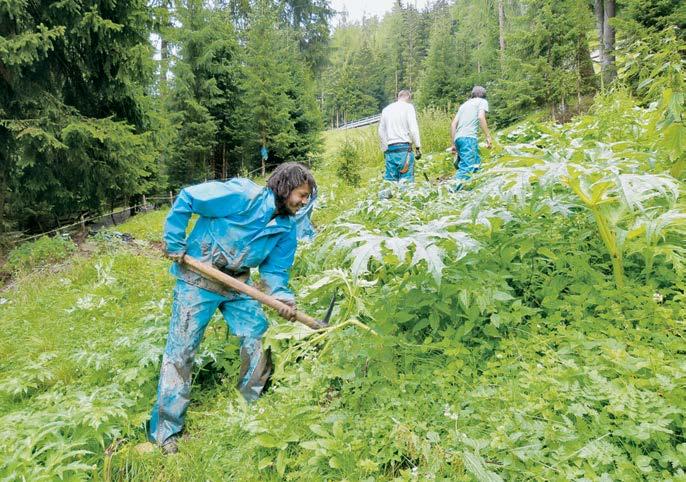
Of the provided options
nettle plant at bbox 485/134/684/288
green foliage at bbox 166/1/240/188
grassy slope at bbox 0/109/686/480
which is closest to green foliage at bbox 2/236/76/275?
grassy slope at bbox 0/109/686/480

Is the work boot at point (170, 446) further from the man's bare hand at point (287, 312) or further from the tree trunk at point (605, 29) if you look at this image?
the tree trunk at point (605, 29)

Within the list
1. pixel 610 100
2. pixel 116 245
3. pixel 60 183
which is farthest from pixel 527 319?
pixel 60 183

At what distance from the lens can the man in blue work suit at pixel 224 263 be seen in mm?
2871

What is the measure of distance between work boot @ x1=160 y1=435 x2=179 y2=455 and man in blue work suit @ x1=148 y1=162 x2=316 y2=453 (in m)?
0.01

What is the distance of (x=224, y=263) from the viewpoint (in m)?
3.04

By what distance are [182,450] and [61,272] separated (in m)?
5.93

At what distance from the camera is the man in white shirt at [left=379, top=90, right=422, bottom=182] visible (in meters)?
6.86

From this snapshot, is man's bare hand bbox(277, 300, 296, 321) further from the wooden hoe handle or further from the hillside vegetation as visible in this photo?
the hillside vegetation

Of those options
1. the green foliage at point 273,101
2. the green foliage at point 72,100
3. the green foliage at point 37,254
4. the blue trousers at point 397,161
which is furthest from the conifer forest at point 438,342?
the green foliage at point 273,101

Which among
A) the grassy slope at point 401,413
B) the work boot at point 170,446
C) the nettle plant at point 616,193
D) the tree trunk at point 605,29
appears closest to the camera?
the grassy slope at point 401,413

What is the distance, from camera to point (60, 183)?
9352mm

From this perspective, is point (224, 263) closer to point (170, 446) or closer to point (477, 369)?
point (170, 446)

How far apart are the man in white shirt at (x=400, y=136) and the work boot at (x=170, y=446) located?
16.5 feet

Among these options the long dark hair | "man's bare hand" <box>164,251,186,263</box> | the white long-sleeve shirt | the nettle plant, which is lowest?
"man's bare hand" <box>164,251,186,263</box>
